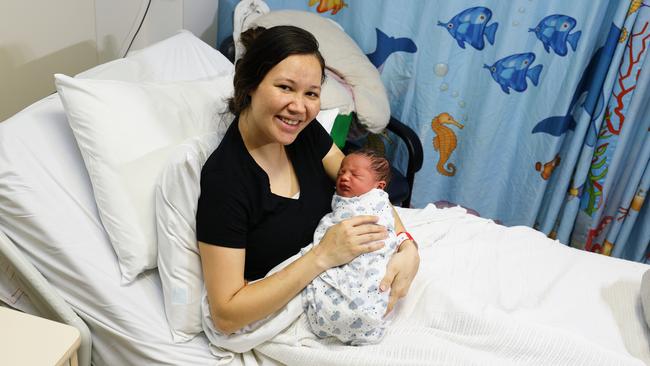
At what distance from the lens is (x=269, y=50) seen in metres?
1.08

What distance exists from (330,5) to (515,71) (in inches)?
32.7

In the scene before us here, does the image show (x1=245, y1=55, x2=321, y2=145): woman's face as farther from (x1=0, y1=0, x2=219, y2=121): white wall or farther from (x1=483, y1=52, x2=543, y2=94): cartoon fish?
(x1=483, y1=52, x2=543, y2=94): cartoon fish

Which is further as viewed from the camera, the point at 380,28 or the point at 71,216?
the point at 380,28

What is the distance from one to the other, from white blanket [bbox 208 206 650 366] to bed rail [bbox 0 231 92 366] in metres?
0.29

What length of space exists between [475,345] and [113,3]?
5.11ft

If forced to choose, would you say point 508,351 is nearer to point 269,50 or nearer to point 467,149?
point 269,50

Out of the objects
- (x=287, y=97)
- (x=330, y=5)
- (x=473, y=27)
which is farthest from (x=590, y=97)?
(x=287, y=97)

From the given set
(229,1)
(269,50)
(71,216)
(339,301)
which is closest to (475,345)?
(339,301)

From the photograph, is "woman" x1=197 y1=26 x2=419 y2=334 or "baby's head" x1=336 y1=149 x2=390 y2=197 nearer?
"woman" x1=197 y1=26 x2=419 y2=334

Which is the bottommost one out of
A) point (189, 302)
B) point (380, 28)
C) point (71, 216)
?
point (189, 302)

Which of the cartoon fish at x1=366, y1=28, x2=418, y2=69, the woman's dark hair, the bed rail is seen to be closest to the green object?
the cartoon fish at x1=366, y1=28, x2=418, y2=69

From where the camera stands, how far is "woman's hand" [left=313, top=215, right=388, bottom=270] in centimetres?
109

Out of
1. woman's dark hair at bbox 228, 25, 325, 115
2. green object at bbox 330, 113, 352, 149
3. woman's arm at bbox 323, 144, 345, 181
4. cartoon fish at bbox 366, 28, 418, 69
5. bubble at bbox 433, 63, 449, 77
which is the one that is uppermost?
woman's dark hair at bbox 228, 25, 325, 115

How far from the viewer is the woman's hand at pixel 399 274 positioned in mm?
1136
